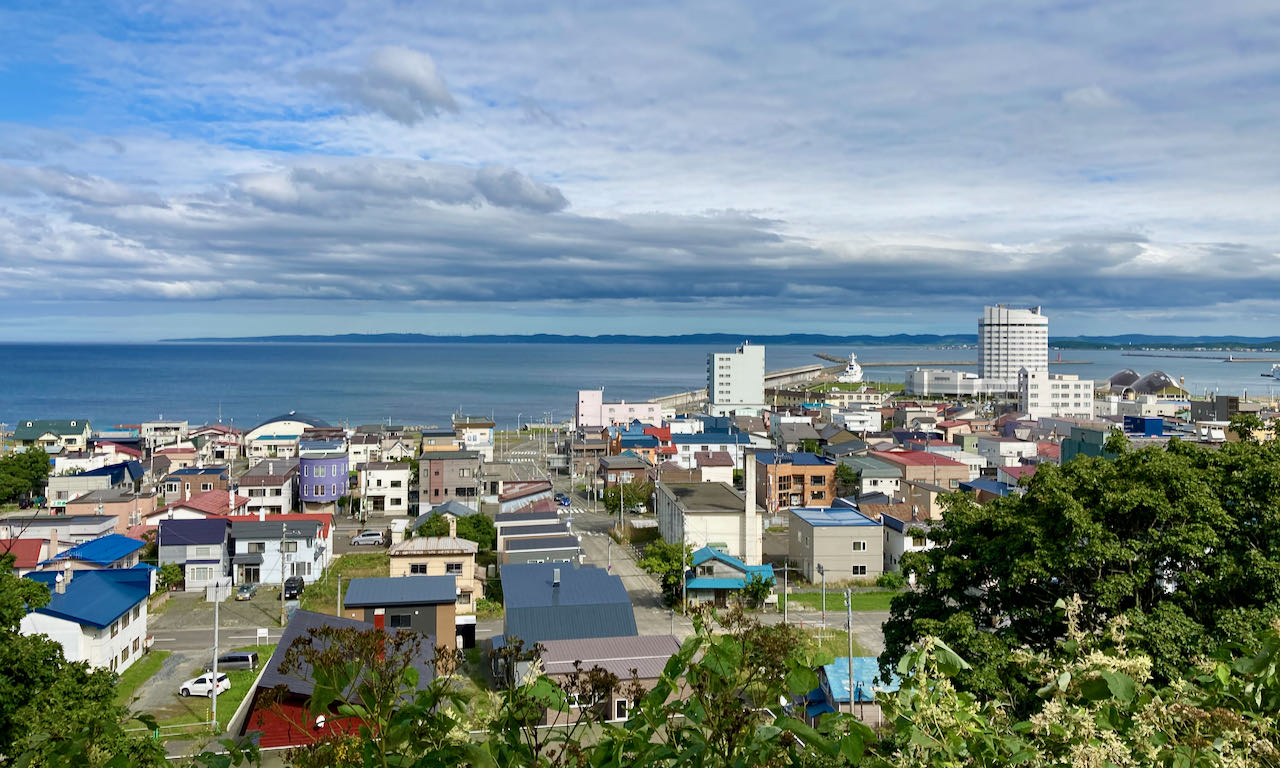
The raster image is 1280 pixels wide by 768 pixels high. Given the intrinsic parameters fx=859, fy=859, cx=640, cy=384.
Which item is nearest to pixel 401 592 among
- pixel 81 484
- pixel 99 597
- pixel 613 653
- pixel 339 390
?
pixel 613 653

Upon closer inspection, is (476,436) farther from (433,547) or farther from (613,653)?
(613,653)

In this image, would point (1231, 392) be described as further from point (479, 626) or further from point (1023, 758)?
point (1023, 758)

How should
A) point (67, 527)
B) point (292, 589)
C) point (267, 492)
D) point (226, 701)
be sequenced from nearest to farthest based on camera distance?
1. point (226, 701)
2. point (292, 589)
3. point (67, 527)
4. point (267, 492)

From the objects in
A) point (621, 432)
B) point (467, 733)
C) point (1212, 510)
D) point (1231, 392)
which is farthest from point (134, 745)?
point (1231, 392)

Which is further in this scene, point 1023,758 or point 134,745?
point 134,745

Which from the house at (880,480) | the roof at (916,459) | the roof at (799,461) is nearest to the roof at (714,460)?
the roof at (799,461)
